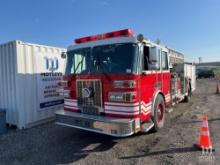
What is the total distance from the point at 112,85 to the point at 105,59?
0.71 m

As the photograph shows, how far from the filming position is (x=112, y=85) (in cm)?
446

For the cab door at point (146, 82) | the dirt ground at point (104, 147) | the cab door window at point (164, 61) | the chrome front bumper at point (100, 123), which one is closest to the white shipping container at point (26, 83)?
the dirt ground at point (104, 147)

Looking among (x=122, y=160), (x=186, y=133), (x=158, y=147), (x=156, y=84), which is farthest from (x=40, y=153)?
(x=186, y=133)

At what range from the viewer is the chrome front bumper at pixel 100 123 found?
4.08 m

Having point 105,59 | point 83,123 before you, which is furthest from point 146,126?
point 105,59

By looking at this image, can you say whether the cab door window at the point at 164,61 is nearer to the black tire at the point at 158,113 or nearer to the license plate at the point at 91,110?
the black tire at the point at 158,113

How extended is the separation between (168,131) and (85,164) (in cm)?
295

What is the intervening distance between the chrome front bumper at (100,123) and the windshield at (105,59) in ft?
3.61

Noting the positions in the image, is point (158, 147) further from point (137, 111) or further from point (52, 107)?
point (52, 107)

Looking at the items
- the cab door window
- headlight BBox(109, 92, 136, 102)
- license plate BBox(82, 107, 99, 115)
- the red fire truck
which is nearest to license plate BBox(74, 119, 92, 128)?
the red fire truck

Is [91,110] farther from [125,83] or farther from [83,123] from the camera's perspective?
[125,83]

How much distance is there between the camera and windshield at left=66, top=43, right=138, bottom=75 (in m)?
4.45

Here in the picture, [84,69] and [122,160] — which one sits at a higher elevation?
[84,69]

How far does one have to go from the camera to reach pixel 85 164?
404 cm
